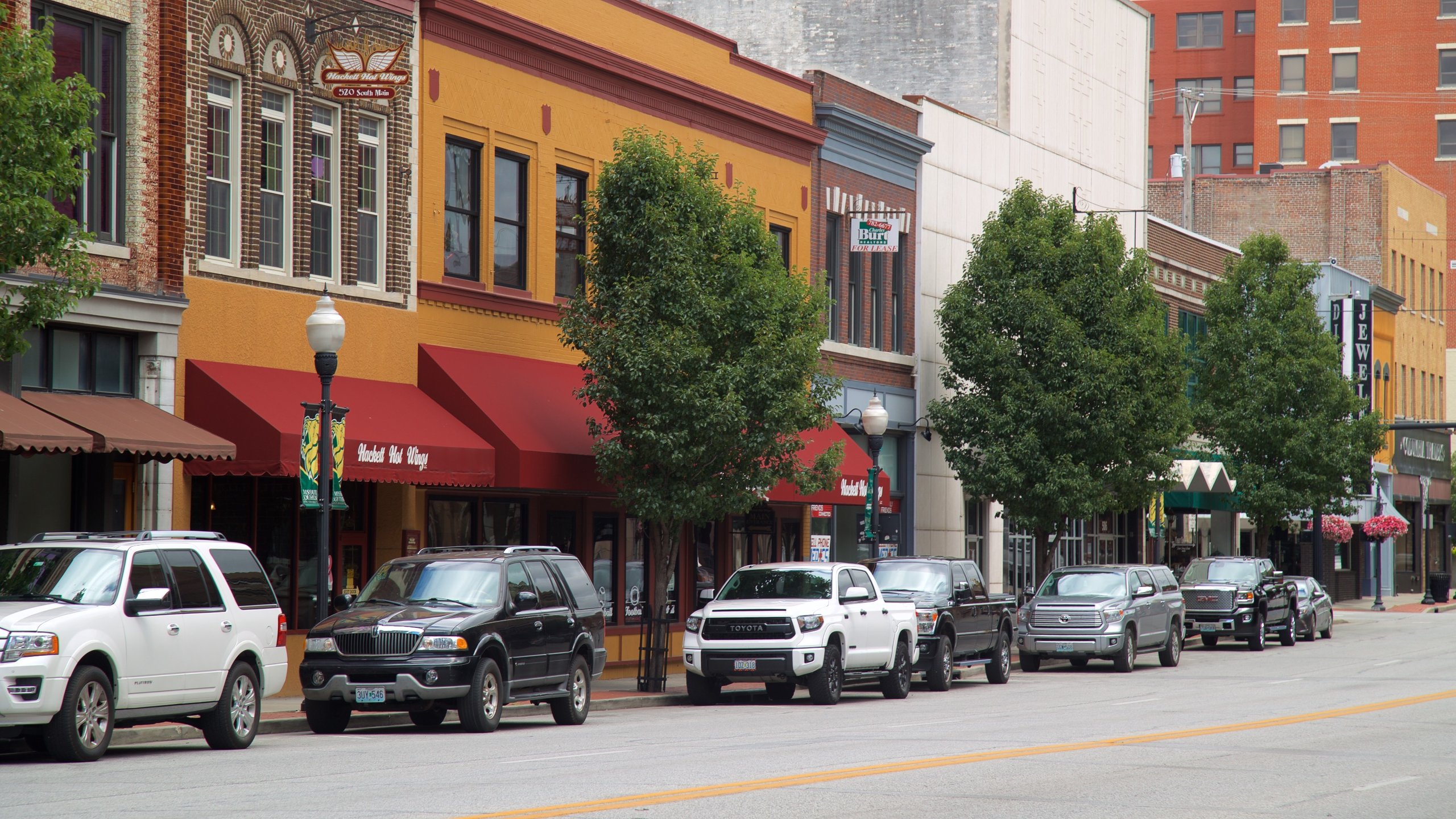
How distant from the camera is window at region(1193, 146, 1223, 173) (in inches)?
3671

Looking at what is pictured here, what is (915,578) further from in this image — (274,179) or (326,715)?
(326,715)

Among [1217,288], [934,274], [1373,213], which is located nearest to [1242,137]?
[1373,213]

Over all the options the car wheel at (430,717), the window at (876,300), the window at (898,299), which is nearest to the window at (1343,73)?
the window at (898,299)

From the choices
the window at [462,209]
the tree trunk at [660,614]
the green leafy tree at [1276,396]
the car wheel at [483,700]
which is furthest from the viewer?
the green leafy tree at [1276,396]

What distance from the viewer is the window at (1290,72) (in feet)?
289

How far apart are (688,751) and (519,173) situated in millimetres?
13026

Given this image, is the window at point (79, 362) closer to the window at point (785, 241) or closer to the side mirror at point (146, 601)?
the side mirror at point (146, 601)

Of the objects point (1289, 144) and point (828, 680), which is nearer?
point (828, 680)

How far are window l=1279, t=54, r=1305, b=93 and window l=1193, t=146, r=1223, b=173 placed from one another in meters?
5.87

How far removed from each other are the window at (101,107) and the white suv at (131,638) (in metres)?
5.21

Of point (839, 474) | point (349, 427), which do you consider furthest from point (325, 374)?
point (839, 474)

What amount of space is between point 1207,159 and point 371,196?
252ft

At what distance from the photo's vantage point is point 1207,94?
90250mm

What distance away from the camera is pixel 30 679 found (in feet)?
44.4
